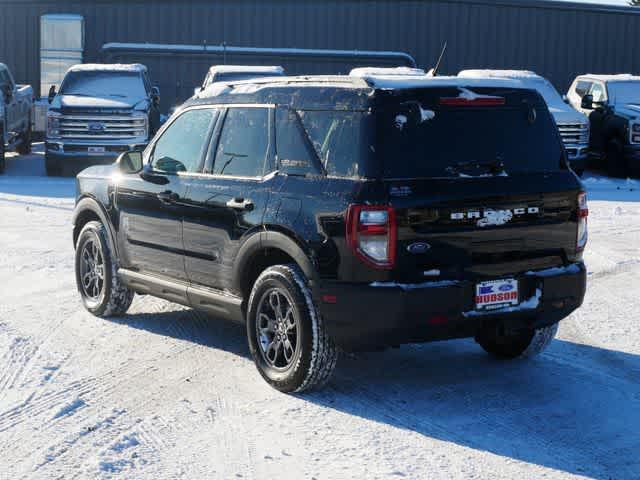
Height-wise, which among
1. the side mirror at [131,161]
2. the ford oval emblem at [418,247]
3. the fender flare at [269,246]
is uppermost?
the side mirror at [131,161]

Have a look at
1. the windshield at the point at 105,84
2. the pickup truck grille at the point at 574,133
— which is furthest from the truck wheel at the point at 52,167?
the pickup truck grille at the point at 574,133

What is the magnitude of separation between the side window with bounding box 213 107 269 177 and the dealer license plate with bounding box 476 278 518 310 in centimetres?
156

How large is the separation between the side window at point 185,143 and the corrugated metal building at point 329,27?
899 inches

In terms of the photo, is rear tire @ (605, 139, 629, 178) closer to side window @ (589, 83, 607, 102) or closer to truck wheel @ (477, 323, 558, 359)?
side window @ (589, 83, 607, 102)

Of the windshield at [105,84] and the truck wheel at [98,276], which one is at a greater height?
the windshield at [105,84]

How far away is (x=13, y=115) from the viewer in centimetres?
2211

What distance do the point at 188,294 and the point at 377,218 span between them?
2011mm

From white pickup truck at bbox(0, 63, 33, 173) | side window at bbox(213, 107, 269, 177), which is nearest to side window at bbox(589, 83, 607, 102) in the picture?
white pickup truck at bbox(0, 63, 33, 173)

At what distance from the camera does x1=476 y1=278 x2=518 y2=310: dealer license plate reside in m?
6.12

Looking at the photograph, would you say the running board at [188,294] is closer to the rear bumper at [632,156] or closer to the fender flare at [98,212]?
the fender flare at [98,212]

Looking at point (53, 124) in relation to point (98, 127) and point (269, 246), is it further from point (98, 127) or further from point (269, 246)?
point (269, 246)

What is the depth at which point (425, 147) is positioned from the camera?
20.0 ft

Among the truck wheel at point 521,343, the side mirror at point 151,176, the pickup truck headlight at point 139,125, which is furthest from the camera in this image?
the pickup truck headlight at point 139,125

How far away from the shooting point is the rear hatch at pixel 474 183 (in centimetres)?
591
